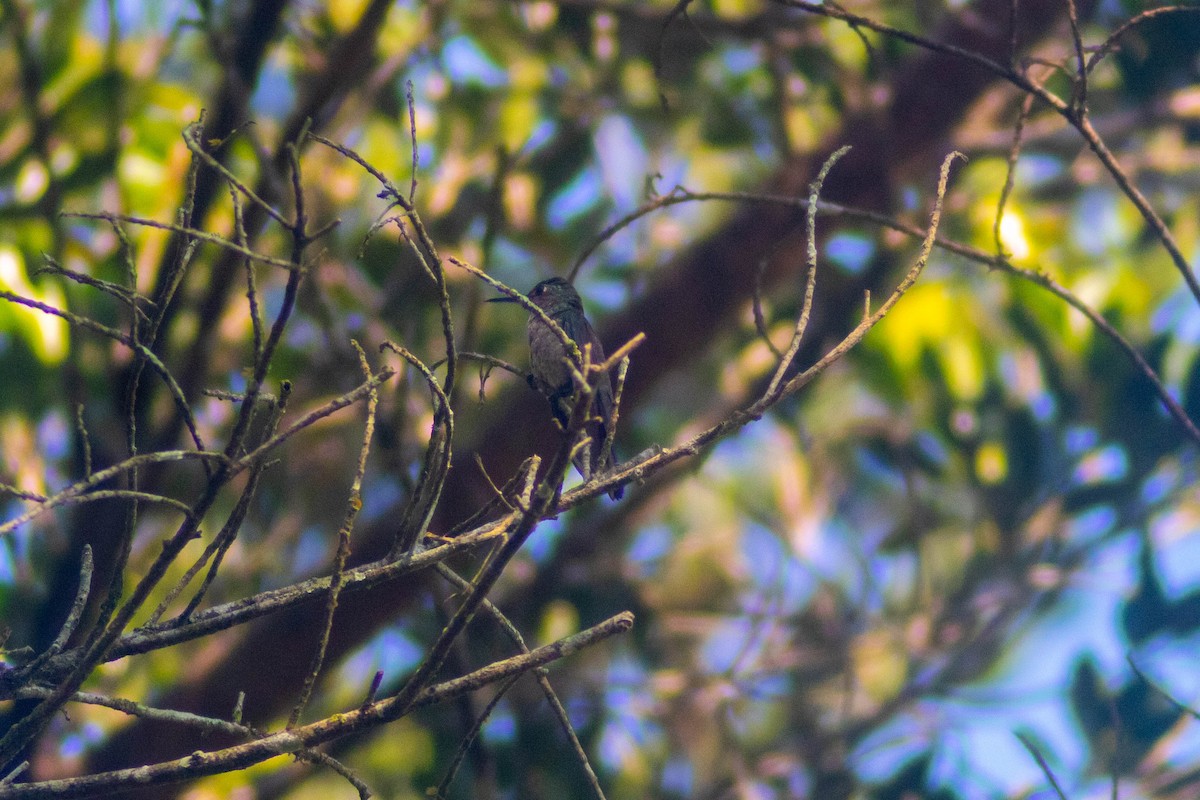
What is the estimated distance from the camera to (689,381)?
5.18 metres

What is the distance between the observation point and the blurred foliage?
155 inches

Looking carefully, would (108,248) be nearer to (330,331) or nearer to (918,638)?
(330,331)

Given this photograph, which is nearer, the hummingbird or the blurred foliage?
the hummingbird

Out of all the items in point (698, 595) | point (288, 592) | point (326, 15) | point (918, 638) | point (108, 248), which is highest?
point (326, 15)

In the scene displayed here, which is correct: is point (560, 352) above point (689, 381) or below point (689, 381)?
below

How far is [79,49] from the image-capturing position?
13.9 ft

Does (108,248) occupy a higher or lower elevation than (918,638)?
higher

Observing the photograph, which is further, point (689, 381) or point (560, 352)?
point (689, 381)

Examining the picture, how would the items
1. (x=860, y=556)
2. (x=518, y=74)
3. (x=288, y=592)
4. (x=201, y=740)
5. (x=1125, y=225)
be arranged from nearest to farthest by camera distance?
(x=288, y=592)
(x=201, y=740)
(x=860, y=556)
(x=518, y=74)
(x=1125, y=225)

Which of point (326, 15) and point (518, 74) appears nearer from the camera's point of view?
point (326, 15)

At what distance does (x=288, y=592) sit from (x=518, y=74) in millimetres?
4033

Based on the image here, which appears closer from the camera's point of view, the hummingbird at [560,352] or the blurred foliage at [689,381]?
the hummingbird at [560,352]

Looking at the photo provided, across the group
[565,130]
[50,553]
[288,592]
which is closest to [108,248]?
[50,553]

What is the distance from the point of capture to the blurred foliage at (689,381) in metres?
3.93
